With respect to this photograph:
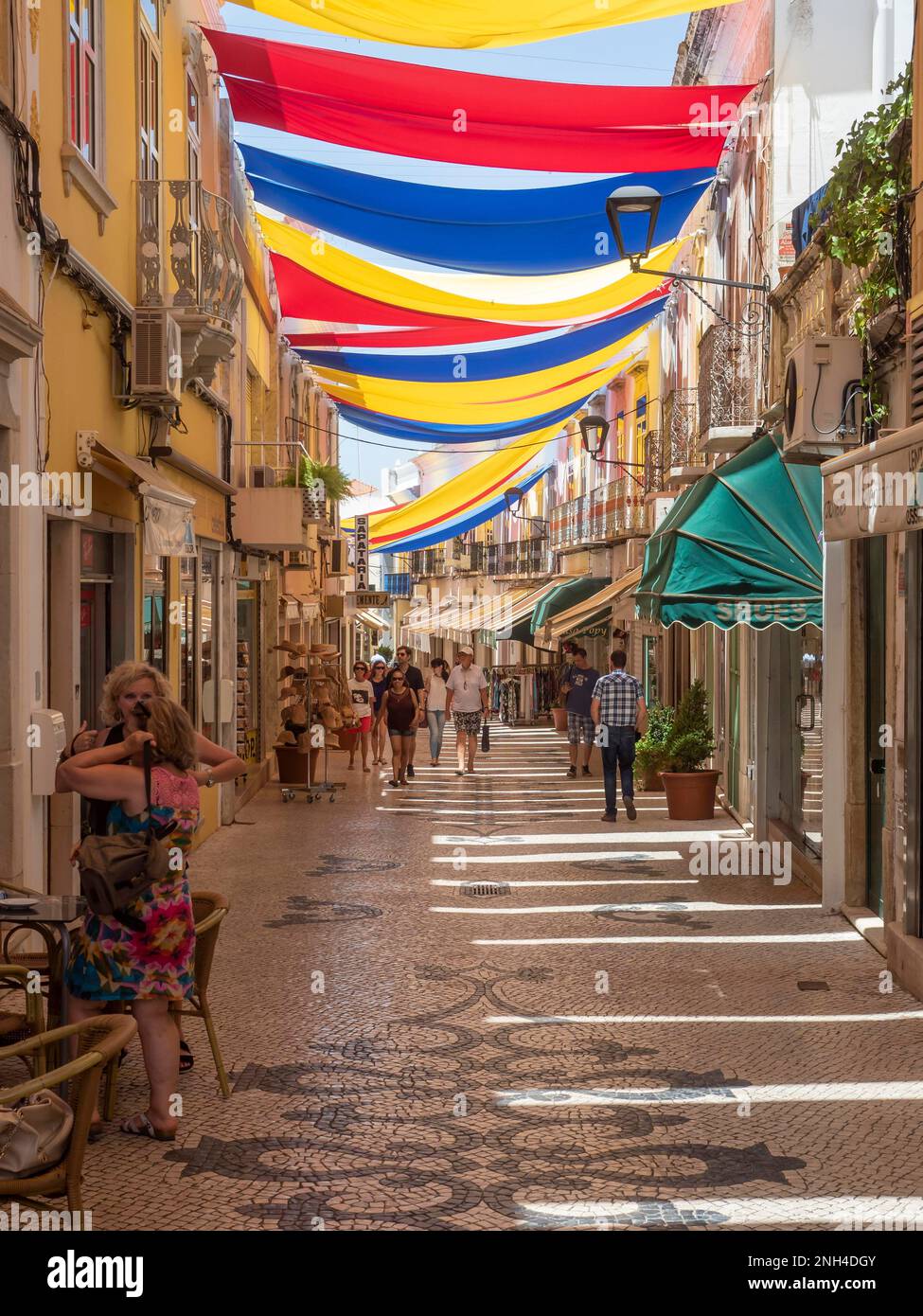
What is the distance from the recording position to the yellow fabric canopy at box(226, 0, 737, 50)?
28.9 ft

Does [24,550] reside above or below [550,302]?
below

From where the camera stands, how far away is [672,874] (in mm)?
11484

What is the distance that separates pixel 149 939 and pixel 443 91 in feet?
22.6

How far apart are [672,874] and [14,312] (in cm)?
682

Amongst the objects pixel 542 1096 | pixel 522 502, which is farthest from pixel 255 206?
pixel 522 502

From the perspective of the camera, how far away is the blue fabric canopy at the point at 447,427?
70.7ft

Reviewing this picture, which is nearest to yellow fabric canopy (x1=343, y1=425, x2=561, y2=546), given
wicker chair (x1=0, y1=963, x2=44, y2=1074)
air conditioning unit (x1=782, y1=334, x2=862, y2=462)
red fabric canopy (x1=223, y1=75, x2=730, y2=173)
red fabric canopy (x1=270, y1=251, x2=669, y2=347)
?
red fabric canopy (x1=270, y1=251, x2=669, y2=347)

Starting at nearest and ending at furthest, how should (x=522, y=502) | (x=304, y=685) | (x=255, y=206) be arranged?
(x=255, y=206)
(x=304, y=685)
(x=522, y=502)

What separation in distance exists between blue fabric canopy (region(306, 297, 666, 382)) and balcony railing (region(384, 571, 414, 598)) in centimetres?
5181

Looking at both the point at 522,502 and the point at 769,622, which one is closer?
the point at 769,622

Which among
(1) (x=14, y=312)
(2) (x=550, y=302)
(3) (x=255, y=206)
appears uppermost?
(3) (x=255, y=206)

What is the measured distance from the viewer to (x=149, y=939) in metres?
5.39
